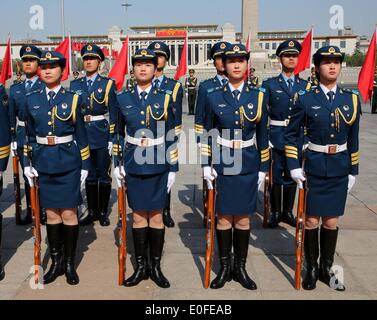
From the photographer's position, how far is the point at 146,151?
156 inches

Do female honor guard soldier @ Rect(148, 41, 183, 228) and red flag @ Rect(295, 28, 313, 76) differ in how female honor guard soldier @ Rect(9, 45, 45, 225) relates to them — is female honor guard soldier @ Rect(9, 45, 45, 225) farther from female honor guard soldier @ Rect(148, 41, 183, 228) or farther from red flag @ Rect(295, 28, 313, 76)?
red flag @ Rect(295, 28, 313, 76)

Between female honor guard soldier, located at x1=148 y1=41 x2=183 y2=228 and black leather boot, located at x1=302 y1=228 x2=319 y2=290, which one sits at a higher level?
female honor guard soldier, located at x1=148 y1=41 x2=183 y2=228

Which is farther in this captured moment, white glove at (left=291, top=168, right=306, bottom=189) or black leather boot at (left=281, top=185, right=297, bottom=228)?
black leather boot at (left=281, top=185, right=297, bottom=228)

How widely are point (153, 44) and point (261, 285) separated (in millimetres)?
3344

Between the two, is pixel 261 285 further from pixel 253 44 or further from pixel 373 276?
pixel 253 44

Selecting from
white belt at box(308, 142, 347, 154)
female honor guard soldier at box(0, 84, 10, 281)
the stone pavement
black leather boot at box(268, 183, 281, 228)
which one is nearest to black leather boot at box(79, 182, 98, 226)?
the stone pavement

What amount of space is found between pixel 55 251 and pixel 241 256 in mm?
1677

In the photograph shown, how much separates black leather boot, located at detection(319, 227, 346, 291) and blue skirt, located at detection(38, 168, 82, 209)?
222 centimetres

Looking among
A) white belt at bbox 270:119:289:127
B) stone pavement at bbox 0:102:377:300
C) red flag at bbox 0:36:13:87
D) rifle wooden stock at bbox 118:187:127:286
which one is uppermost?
red flag at bbox 0:36:13:87

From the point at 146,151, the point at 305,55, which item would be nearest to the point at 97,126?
the point at 146,151

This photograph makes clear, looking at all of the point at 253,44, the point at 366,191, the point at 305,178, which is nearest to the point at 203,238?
the point at 305,178

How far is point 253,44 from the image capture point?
5034 centimetres

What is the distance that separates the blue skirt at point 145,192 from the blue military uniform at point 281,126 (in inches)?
80.9

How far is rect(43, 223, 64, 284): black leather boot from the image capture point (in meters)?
4.17
